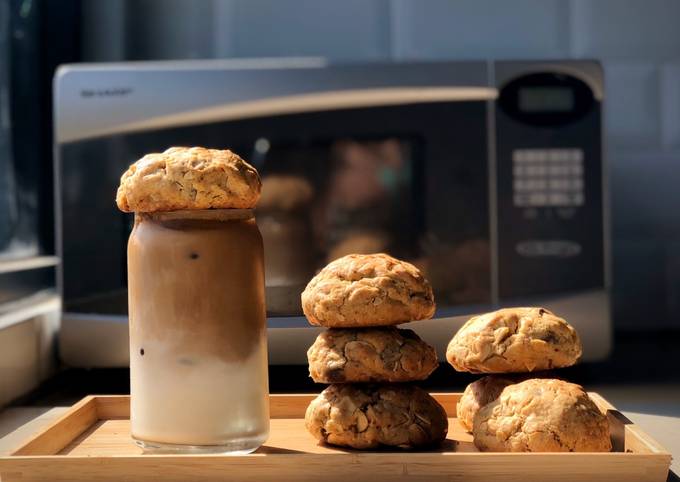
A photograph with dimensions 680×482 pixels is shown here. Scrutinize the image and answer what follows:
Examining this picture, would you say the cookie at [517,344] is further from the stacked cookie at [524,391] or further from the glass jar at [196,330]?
the glass jar at [196,330]

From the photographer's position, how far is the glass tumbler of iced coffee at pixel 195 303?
634 mm

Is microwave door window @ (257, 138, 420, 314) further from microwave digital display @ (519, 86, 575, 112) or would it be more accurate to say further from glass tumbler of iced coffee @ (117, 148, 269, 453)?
glass tumbler of iced coffee @ (117, 148, 269, 453)

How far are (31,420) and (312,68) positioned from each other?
0.49m

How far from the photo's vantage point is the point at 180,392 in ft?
2.10

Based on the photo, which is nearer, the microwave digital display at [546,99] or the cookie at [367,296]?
the cookie at [367,296]

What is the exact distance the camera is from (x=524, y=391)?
2.07ft

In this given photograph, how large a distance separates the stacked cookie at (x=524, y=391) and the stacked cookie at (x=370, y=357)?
37mm

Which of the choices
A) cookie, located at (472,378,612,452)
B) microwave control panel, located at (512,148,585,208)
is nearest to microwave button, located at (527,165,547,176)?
microwave control panel, located at (512,148,585,208)

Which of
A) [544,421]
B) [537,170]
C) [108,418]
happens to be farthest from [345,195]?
[544,421]

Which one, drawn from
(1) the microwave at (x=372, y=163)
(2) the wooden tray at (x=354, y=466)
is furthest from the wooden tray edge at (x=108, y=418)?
(1) the microwave at (x=372, y=163)

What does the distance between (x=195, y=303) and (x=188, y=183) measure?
0.08 m

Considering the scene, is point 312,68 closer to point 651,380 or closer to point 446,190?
point 446,190

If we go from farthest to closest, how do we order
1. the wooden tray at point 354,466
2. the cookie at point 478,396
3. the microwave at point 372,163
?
the microwave at point 372,163 → the cookie at point 478,396 → the wooden tray at point 354,466

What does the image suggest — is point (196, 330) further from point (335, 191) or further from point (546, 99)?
point (546, 99)
